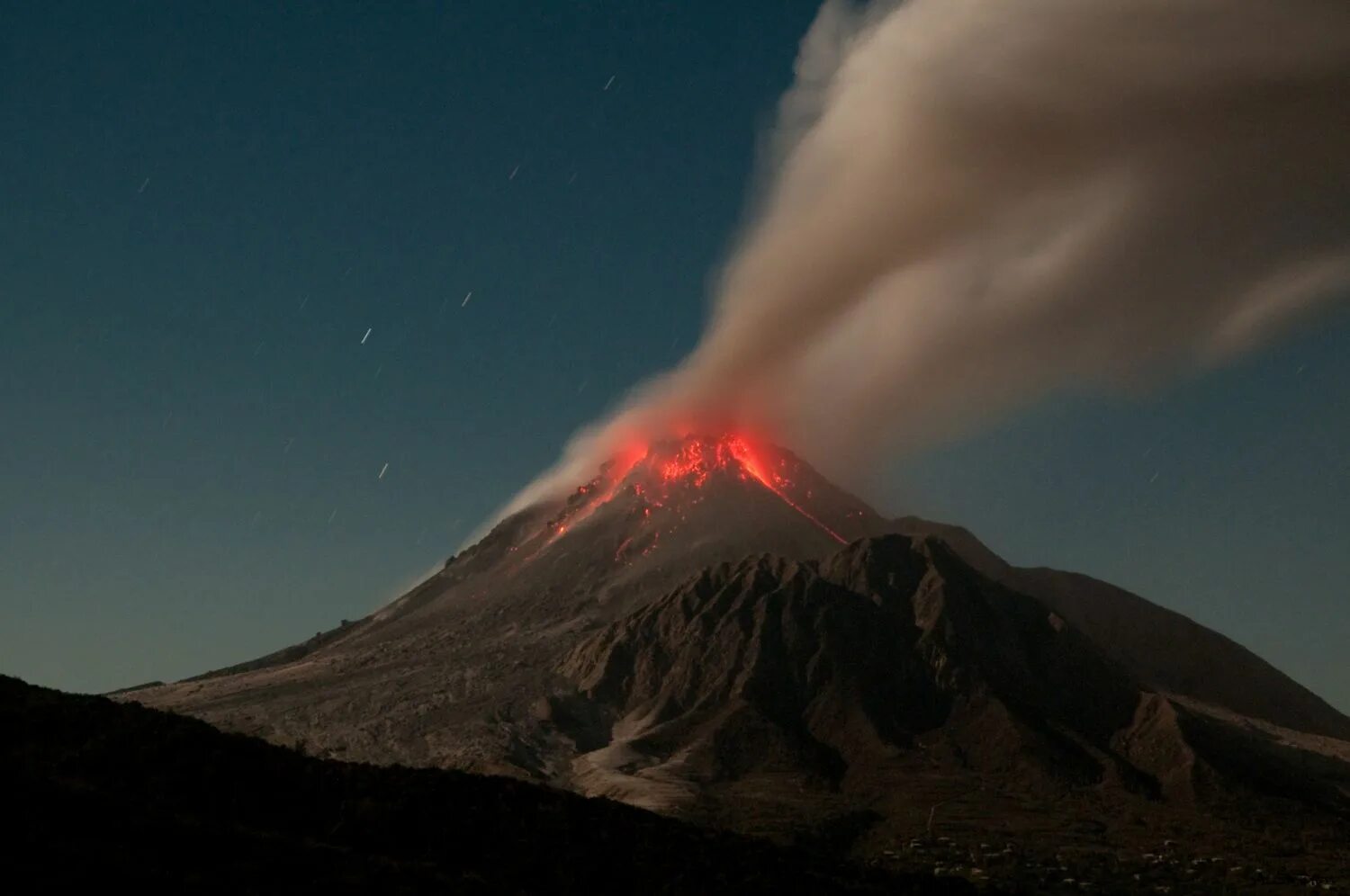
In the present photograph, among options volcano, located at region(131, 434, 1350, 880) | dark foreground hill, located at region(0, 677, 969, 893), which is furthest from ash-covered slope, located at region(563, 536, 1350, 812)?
dark foreground hill, located at region(0, 677, 969, 893)

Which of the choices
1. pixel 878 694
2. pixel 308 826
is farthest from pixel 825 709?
pixel 308 826

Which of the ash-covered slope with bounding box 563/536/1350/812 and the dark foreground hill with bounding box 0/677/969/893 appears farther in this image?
the ash-covered slope with bounding box 563/536/1350/812

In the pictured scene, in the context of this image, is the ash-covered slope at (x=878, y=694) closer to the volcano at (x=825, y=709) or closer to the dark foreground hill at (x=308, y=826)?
the volcano at (x=825, y=709)

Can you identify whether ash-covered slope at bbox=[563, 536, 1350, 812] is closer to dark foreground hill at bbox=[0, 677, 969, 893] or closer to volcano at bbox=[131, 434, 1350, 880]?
volcano at bbox=[131, 434, 1350, 880]

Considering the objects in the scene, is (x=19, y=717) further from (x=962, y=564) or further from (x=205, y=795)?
(x=962, y=564)

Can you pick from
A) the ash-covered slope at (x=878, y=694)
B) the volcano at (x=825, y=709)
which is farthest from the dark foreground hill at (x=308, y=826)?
the ash-covered slope at (x=878, y=694)

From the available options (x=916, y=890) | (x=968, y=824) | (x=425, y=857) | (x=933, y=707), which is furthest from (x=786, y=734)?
(x=425, y=857)
